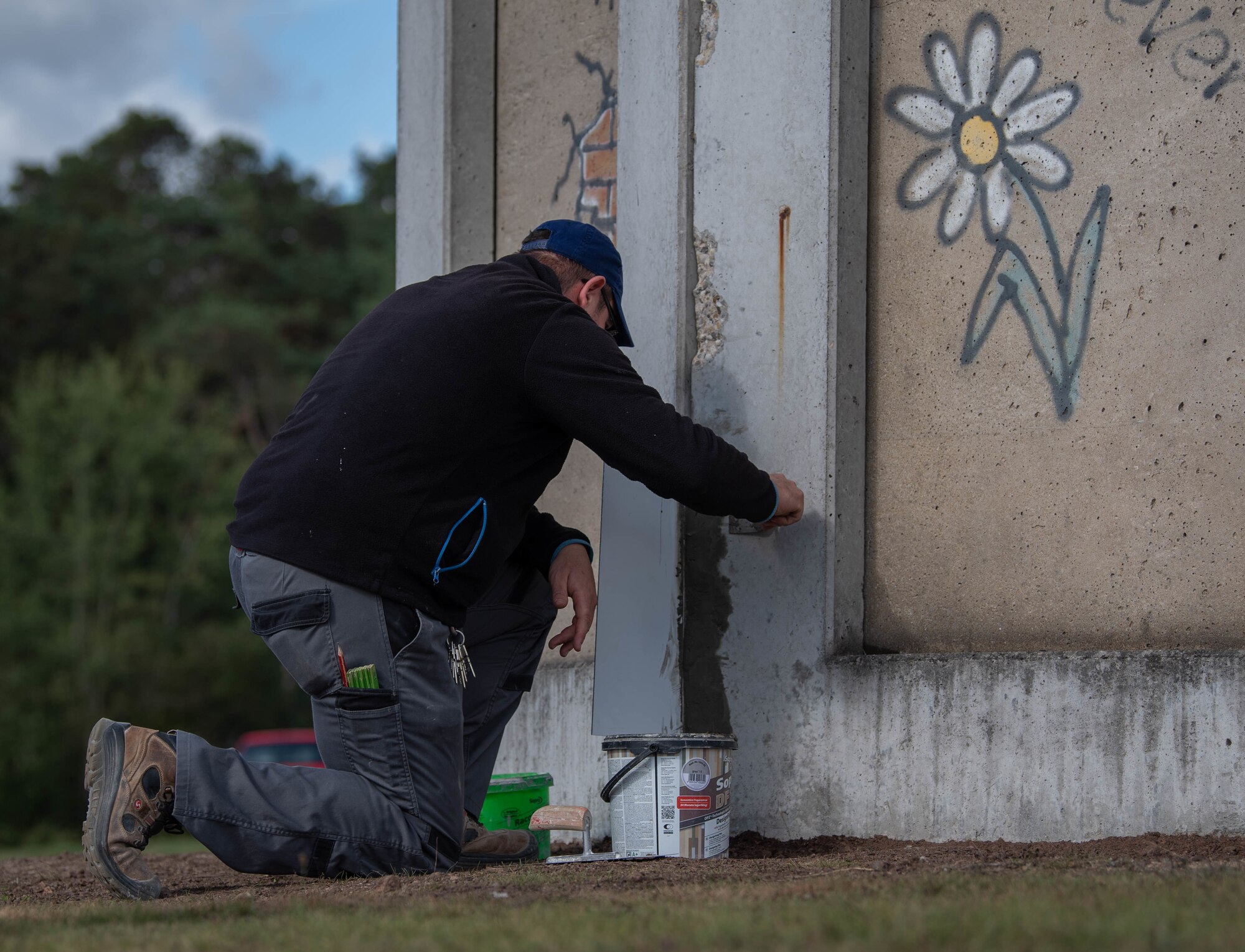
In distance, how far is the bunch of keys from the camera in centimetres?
325

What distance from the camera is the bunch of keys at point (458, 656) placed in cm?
325

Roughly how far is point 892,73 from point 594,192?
4.08ft

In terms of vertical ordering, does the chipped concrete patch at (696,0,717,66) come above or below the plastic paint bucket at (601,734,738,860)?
above

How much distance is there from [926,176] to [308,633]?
7.22ft

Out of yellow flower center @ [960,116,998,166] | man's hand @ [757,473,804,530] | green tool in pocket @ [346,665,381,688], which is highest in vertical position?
yellow flower center @ [960,116,998,166]

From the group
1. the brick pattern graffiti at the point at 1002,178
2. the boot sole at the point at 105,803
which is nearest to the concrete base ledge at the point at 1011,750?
the brick pattern graffiti at the point at 1002,178

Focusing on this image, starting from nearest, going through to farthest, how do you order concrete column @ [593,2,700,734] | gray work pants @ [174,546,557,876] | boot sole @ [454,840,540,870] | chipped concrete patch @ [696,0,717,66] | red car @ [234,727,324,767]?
gray work pants @ [174,546,557,876]
boot sole @ [454,840,540,870]
concrete column @ [593,2,700,734]
chipped concrete patch @ [696,0,717,66]
red car @ [234,727,324,767]

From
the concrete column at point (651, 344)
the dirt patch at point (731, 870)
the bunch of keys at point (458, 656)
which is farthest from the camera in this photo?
the concrete column at point (651, 344)

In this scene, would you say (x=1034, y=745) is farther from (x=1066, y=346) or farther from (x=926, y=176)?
(x=926, y=176)

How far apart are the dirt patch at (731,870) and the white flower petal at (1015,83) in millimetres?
2035

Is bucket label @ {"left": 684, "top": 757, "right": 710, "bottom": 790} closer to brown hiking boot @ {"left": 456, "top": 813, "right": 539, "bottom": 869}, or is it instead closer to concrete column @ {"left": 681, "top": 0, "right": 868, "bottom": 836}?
concrete column @ {"left": 681, "top": 0, "right": 868, "bottom": 836}

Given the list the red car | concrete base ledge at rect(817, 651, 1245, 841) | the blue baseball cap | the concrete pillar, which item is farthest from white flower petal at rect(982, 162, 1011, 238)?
the red car

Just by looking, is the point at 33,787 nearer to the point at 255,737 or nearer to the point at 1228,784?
the point at 255,737

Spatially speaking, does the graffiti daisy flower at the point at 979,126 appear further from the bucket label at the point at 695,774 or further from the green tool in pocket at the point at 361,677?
the green tool in pocket at the point at 361,677
